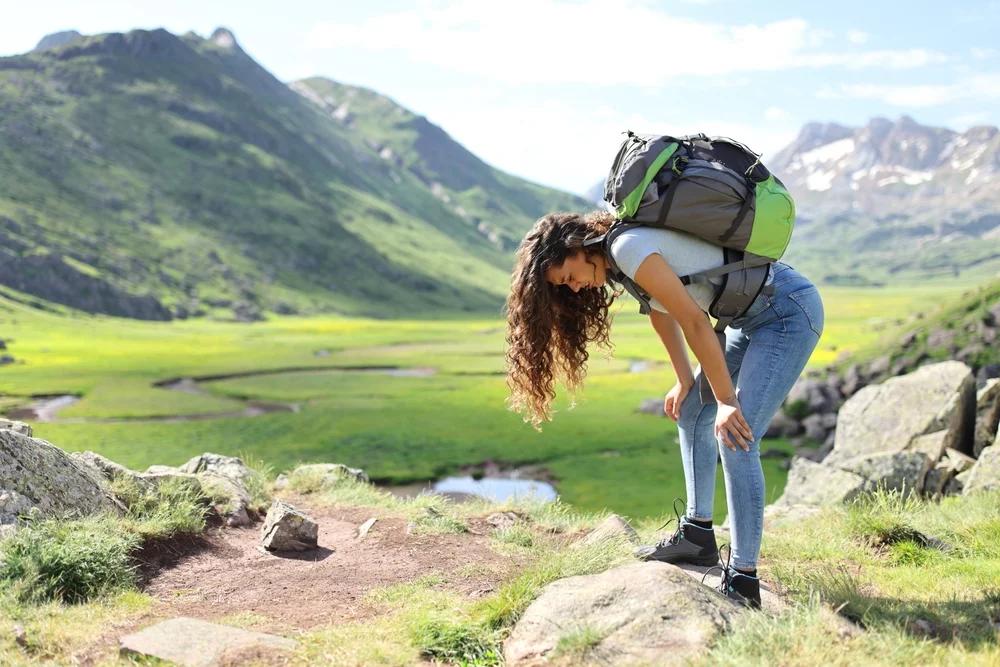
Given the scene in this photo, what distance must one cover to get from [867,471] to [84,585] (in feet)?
39.7

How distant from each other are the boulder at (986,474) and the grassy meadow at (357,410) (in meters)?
7.08

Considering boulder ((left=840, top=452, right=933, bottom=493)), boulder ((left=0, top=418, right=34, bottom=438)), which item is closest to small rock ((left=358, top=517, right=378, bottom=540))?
boulder ((left=0, top=418, right=34, bottom=438))

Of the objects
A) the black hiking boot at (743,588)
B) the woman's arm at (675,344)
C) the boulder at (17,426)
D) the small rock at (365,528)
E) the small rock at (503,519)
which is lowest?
the small rock at (365,528)

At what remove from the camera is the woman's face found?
5746 millimetres

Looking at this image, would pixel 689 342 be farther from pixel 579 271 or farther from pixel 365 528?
pixel 365 528

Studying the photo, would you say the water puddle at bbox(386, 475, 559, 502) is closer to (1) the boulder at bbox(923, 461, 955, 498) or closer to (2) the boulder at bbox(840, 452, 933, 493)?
(2) the boulder at bbox(840, 452, 933, 493)

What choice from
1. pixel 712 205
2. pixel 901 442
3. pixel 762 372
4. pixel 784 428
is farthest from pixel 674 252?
pixel 784 428

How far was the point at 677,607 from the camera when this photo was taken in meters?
5.05

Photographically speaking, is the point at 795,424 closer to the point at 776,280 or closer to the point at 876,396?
the point at 876,396

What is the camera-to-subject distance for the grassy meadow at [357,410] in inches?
1543

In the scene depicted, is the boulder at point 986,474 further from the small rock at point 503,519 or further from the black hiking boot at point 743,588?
the black hiking boot at point 743,588

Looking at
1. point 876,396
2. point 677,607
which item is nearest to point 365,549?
point 677,607

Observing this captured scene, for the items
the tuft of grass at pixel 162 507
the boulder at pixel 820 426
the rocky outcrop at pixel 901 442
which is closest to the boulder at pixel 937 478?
the rocky outcrop at pixel 901 442

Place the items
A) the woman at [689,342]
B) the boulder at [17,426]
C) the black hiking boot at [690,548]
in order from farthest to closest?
the boulder at [17,426] < the black hiking boot at [690,548] < the woman at [689,342]
